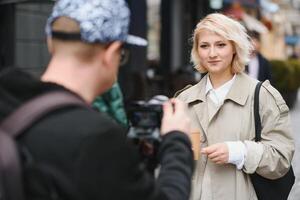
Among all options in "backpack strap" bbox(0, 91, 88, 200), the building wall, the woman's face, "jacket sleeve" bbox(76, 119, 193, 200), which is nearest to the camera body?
"jacket sleeve" bbox(76, 119, 193, 200)

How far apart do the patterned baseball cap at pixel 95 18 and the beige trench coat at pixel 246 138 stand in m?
1.49

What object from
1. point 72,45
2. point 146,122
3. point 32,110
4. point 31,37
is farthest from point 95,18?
point 31,37

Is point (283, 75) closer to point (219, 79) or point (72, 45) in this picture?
point (219, 79)

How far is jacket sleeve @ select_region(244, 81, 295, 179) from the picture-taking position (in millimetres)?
3143

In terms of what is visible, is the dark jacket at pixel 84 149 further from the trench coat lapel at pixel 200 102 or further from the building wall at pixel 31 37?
the building wall at pixel 31 37

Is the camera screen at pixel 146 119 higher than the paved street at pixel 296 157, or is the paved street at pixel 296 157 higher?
the camera screen at pixel 146 119

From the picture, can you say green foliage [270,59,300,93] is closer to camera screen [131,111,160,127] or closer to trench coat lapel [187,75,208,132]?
trench coat lapel [187,75,208,132]

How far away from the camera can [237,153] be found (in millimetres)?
3092

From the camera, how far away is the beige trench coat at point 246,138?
3.16 meters

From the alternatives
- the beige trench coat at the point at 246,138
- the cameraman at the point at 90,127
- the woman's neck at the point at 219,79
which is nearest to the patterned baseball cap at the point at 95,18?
the cameraman at the point at 90,127

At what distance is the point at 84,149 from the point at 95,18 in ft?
1.30

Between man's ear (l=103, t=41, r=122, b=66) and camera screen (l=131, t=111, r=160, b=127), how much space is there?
1.04ft

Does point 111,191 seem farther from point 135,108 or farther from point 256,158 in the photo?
point 256,158

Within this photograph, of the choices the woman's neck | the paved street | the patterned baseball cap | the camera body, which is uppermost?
the patterned baseball cap
